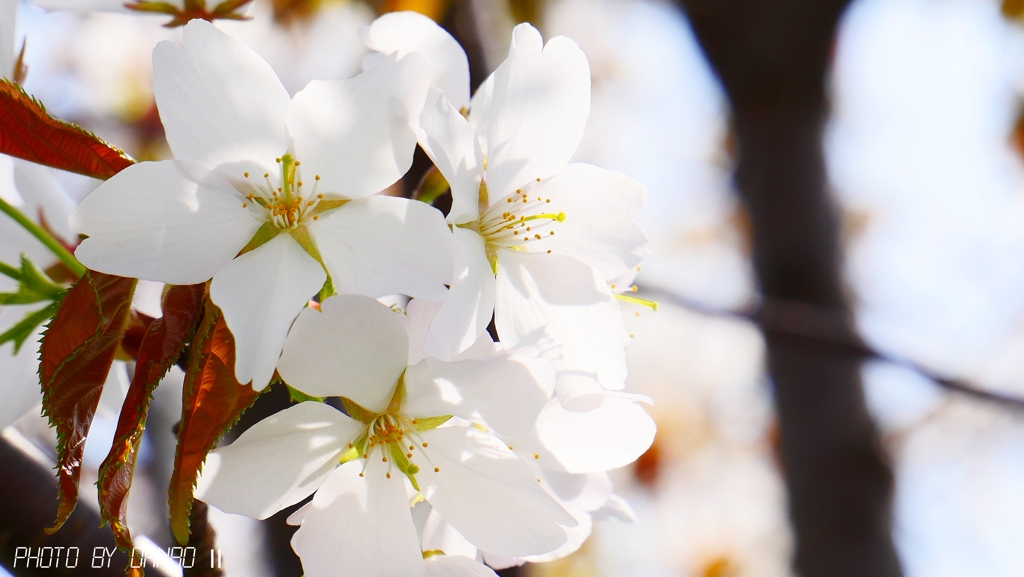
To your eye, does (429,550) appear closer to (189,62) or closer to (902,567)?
(189,62)

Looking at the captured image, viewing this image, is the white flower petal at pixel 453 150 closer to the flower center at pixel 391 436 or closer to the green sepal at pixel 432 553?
the flower center at pixel 391 436

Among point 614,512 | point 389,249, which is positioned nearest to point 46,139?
point 389,249

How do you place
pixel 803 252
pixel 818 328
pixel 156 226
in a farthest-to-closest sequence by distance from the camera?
1. pixel 803 252
2. pixel 818 328
3. pixel 156 226

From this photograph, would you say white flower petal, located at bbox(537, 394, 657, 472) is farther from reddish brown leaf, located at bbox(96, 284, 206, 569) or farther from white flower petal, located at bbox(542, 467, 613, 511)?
reddish brown leaf, located at bbox(96, 284, 206, 569)

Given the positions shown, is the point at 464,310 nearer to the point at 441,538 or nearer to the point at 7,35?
the point at 441,538

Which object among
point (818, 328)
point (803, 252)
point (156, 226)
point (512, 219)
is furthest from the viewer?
point (803, 252)

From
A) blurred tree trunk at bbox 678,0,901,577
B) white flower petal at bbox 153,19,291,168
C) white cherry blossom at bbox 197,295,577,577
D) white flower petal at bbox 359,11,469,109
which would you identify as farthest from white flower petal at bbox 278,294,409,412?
blurred tree trunk at bbox 678,0,901,577

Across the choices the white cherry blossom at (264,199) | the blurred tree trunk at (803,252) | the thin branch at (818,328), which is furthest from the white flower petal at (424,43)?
the blurred tree trunk at (803,252)
